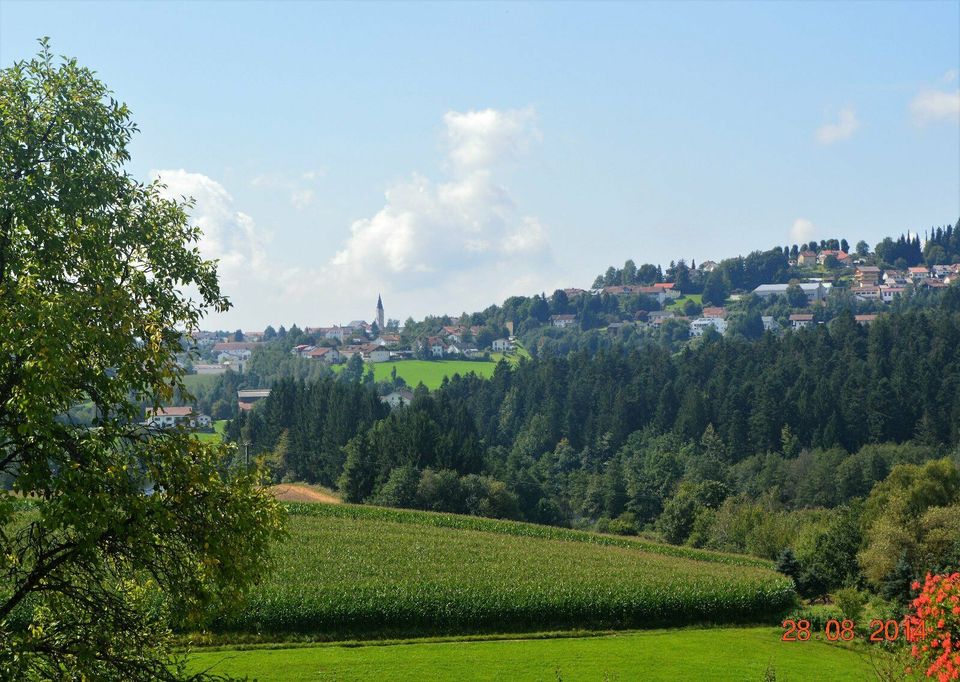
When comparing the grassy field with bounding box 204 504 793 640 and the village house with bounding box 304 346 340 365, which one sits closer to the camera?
the grassy field with bounding box 204 504 793 640

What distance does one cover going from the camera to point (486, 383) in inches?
5315

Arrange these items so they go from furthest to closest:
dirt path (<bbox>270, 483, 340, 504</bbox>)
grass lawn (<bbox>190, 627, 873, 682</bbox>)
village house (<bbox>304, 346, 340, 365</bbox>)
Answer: village house (<bbox>304, 346, 340, 365</bbox>)
dirt path (<bbox>270, 483, 340, 504</bbox>)
grass lawn (<bbox>190, 627, 873, 682</bbox>)

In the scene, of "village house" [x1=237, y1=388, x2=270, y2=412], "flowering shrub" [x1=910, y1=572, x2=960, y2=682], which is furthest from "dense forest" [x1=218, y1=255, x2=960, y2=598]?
"flowering shrub" [x1=910, y1=572, x2=960, y2=682]

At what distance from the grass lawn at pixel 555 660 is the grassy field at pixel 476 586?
146cm

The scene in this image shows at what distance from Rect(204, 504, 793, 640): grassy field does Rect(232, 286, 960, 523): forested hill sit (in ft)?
65.7

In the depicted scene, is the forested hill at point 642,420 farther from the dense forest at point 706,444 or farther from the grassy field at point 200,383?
the grassy field at point 200,383

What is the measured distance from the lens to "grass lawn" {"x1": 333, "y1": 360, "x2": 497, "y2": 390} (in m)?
158

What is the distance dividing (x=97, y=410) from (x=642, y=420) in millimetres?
112075

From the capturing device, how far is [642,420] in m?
119

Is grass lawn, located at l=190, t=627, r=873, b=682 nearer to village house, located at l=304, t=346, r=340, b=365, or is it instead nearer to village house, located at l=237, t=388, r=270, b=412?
village house, located at l=237, t=388, r=270, b=412

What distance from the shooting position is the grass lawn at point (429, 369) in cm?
15825

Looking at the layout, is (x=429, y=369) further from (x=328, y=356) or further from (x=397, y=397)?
(x=328, y=356)

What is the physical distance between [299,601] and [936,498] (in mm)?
36494

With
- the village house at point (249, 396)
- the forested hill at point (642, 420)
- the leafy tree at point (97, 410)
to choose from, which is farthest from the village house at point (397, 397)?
the leafy tree at point (97, 410)
